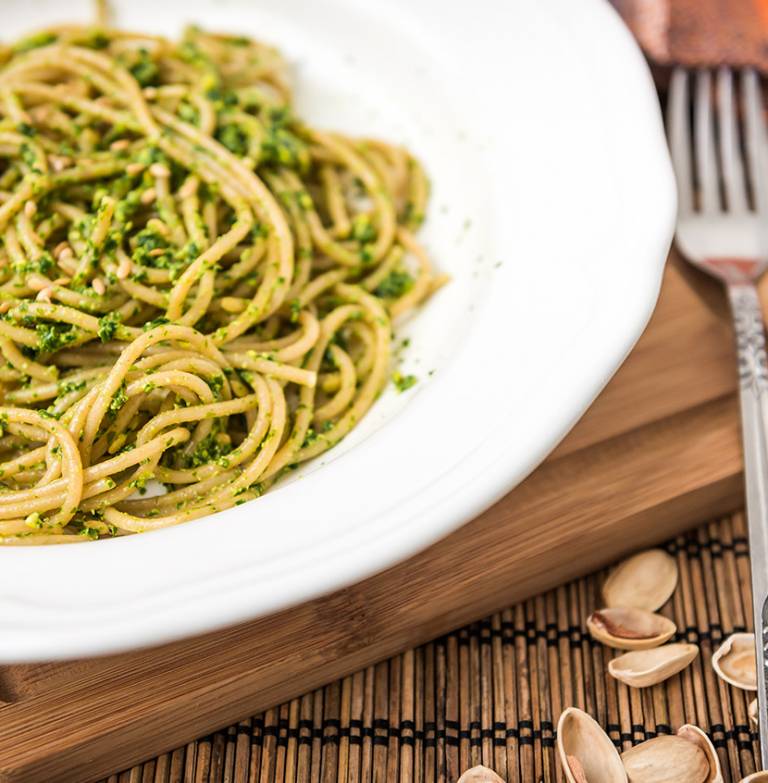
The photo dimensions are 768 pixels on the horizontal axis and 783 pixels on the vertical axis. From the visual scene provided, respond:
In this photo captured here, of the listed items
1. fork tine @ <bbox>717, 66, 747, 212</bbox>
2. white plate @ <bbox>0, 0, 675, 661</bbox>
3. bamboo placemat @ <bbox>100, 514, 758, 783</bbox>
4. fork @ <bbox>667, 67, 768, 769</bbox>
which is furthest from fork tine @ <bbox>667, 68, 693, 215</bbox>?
bamboo placemat @ <bbox>100, 514, 758, 783</bbox>

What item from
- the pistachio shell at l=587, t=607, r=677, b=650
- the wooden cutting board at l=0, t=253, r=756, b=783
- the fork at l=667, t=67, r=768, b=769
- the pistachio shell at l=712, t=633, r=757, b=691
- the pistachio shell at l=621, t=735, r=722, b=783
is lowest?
the pistachio shell at l=621, t=735, r=722, b=783

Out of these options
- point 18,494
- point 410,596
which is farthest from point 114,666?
point 410,596

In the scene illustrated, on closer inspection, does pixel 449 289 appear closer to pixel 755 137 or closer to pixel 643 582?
pixel 643 582

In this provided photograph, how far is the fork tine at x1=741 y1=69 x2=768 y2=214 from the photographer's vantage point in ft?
13.1

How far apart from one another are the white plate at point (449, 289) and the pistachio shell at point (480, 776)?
88 centimetres

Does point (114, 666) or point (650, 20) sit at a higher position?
point (650, 20)

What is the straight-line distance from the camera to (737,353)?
3.46m

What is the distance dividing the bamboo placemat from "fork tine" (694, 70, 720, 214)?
1.68 meters

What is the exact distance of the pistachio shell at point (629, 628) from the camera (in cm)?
310

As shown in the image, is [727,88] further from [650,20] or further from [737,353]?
[737,353]

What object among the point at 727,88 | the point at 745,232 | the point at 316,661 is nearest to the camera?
the point at 316,661

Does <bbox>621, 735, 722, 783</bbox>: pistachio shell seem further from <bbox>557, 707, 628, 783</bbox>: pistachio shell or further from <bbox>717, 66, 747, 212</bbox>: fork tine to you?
<bbox>717, 66, 747, 212</bbox>: fork tine

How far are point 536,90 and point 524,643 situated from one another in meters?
2.00

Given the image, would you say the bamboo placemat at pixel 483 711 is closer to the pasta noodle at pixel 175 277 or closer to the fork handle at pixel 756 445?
the fork handle at pixel 756 445
